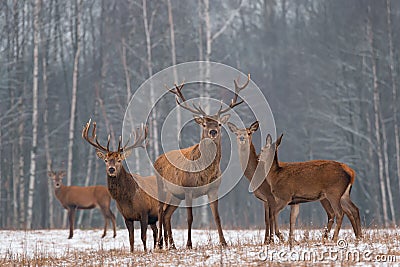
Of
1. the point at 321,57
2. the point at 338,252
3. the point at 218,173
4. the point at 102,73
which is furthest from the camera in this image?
the point at 321,57

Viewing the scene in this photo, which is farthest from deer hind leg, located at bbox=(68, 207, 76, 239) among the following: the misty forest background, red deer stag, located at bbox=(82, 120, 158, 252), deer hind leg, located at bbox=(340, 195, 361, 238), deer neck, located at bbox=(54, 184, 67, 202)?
deer hind leg, located at bbox=(340, 195, 361, 238)

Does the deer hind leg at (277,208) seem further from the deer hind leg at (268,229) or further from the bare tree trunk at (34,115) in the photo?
the bare tree trunk at (34,115)

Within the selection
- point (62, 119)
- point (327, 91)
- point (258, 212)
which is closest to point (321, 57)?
point (327, 91)

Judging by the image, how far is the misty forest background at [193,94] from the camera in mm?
27234

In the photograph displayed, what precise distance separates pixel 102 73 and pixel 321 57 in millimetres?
10595

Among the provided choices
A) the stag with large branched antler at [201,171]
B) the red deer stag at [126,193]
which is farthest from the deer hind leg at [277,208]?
the red deer stag at [126,193]

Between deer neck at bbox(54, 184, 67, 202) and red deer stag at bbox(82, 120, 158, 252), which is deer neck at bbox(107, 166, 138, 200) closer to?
red deer stag at bbox(82, 120, 158, 252)

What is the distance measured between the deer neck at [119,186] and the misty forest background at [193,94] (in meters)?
12.4

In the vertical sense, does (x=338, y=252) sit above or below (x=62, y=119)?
below

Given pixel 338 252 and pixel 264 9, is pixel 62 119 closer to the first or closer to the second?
pixel 264 9

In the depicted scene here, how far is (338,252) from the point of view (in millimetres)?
8570

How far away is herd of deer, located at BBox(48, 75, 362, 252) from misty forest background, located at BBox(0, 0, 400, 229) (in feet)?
39.9

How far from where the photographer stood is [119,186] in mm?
11555

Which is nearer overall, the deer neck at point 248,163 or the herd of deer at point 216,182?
the herd of deer at point 216,182
